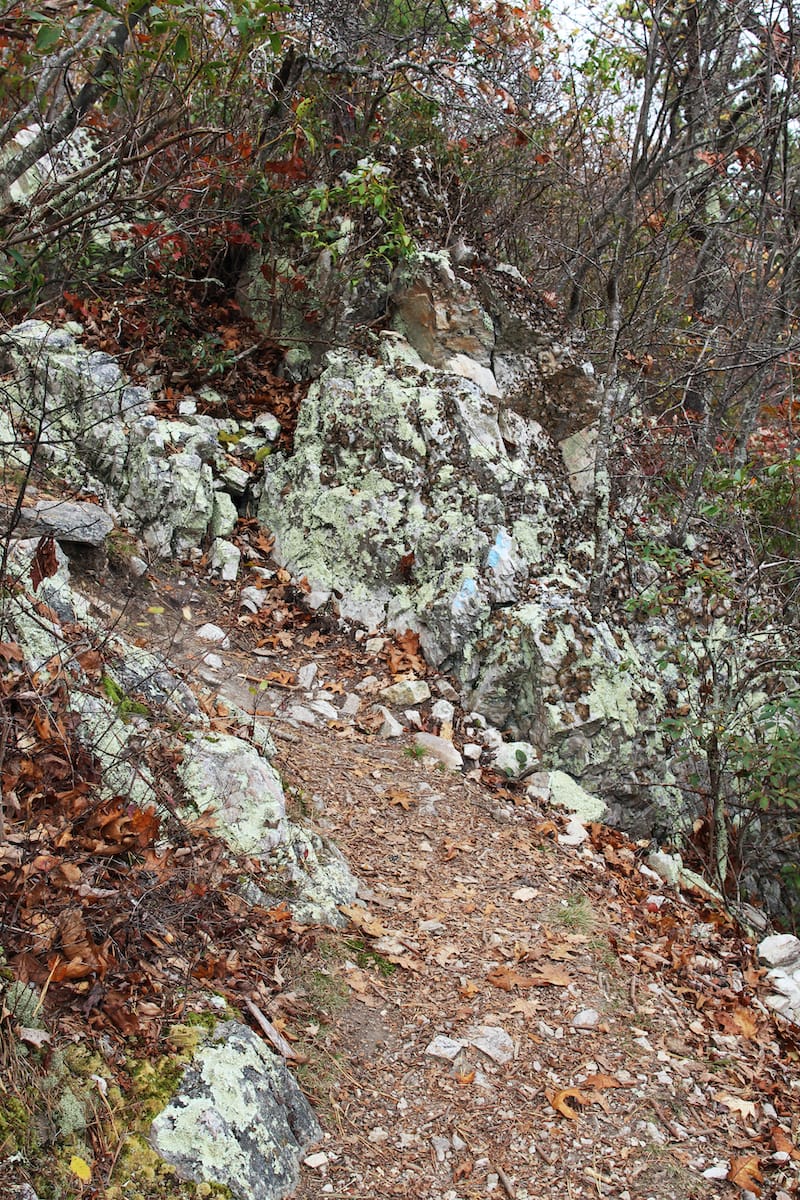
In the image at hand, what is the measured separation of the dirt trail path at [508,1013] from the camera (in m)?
2.94

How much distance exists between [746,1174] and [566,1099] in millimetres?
709

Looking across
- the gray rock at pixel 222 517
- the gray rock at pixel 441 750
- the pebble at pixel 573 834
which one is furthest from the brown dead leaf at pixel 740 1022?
the gray rock at pixel 222 517

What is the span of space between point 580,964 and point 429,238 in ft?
19.9

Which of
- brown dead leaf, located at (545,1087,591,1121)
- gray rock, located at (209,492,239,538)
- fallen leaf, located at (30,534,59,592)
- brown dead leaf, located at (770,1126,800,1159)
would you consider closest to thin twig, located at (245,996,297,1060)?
brown dead leaf, located at (545,1087,591,1121)

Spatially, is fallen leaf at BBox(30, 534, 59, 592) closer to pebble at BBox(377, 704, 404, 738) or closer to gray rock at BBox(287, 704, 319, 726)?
gray rock at BBox(287, 704, 319, 726)

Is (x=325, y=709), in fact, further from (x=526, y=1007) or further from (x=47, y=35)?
A: (x=47, y=35)

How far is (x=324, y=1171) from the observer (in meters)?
2.66

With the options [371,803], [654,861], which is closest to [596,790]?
[654,861]

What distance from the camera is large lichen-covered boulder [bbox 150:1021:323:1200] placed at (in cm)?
236

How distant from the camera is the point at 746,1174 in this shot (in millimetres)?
3129

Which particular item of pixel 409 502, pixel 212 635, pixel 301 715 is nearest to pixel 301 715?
pixel 301 715

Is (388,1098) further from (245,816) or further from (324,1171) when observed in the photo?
(245,816)

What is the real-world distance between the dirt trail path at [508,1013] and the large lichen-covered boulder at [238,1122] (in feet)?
0.39

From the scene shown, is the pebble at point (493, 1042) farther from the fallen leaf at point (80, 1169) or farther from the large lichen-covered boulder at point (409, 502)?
the large lichen-covered boulder at point (409, 502)
